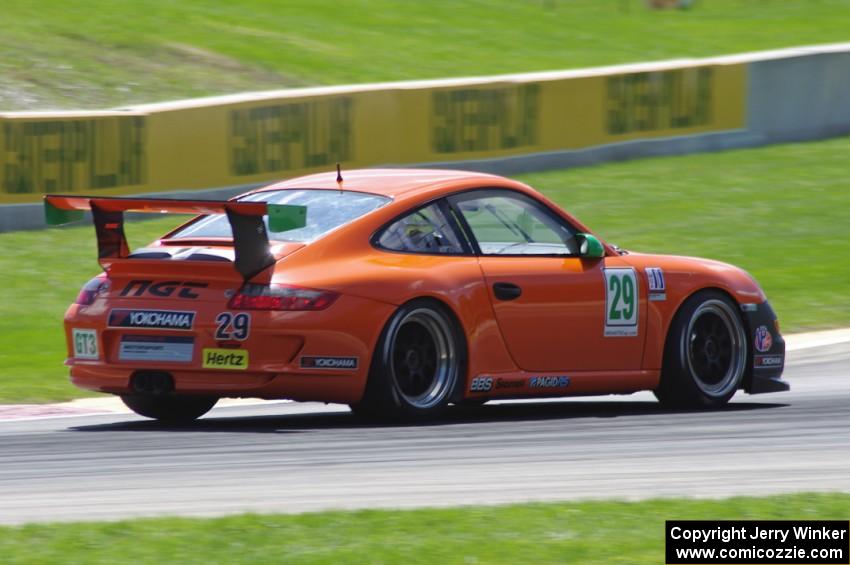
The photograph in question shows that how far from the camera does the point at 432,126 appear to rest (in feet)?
68.6

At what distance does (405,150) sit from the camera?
2062 cm

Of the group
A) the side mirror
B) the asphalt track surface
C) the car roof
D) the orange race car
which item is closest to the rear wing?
the orange race car

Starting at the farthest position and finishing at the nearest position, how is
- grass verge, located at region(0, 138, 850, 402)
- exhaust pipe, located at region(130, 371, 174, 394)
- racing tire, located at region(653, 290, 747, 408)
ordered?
grass verge, located at region(0, 138, 850, 402)
racing tire, located at region(653, 290, 747, 408)
exhaust pipe, located at region(130, 371, 174, 394)

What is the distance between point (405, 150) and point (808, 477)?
13.4 meters

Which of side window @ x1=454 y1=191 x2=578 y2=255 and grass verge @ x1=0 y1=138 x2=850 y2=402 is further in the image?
grass verge @ x1=0 y1=138 x2=850 y2=402

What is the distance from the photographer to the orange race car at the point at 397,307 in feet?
28.8

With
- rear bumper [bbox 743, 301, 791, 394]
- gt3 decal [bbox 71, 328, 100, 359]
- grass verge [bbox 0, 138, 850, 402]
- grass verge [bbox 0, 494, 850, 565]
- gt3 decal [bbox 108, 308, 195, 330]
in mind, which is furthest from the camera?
grass verge [bbox 0, 138, 850, 402]

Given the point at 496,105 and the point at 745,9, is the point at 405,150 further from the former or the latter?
the point at 745,9

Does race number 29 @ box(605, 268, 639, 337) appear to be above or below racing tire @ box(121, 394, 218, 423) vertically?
above

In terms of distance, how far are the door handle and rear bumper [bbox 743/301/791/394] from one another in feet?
5.52

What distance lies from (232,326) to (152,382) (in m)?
0.58

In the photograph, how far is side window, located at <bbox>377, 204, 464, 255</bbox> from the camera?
9.31 m

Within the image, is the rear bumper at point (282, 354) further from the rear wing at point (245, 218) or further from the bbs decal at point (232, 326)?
the rear wing at point (245, 218)

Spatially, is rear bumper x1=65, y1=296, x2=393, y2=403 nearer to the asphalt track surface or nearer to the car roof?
the asphalt track surface
